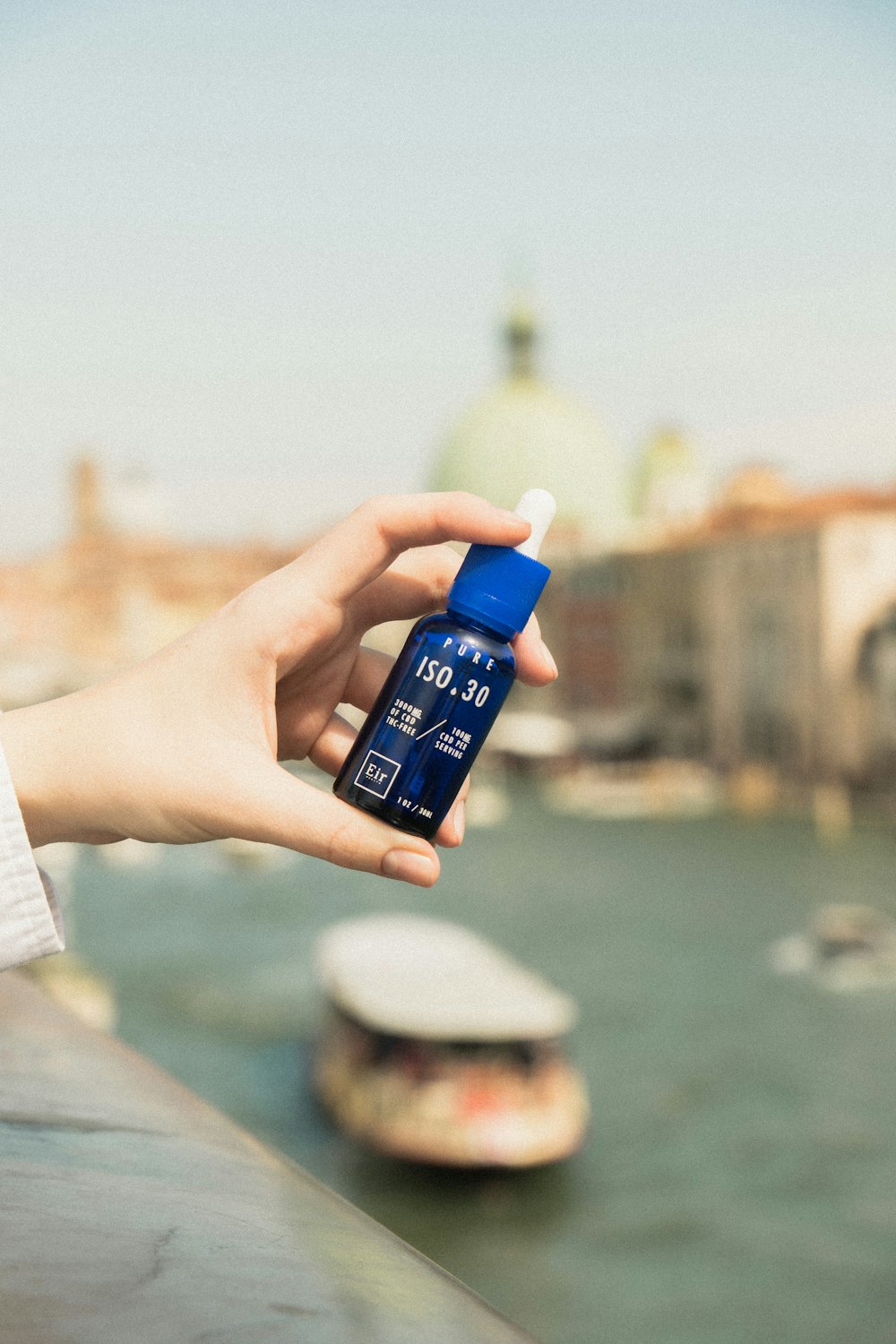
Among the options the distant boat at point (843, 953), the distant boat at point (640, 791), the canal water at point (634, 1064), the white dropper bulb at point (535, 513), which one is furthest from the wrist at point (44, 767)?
the distant boat at point (640, 791)

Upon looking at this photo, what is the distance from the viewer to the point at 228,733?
627 millimetres

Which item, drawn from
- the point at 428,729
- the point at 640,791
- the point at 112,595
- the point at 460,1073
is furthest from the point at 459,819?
the point at 112,595

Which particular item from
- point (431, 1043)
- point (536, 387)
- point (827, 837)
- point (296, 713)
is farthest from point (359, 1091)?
point (536, 387)

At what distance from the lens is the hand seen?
Answer: 0.62 metres

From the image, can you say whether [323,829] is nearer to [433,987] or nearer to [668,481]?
[433,987]

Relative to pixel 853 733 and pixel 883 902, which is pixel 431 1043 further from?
pixel 853 733

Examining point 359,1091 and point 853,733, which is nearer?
point 359,1091

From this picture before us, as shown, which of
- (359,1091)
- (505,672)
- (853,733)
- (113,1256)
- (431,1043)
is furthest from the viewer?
(853,733)

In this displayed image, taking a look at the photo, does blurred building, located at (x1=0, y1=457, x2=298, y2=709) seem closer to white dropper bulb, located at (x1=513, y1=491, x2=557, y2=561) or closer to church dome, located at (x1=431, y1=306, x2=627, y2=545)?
church dome, located at (x1=431, y1=306, x2=627, y2=545)

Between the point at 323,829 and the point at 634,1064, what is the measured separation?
8778 millimetres

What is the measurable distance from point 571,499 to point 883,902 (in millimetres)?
15625

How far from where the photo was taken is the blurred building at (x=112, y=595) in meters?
24.7

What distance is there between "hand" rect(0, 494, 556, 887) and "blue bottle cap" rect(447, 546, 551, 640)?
0.02 meters

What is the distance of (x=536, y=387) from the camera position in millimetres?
29219
